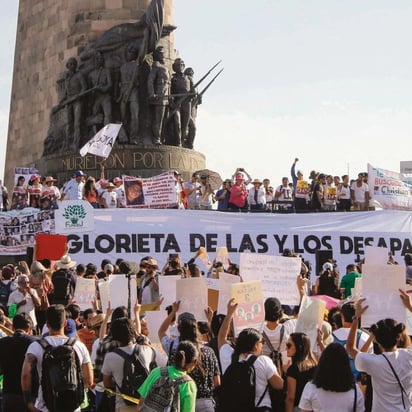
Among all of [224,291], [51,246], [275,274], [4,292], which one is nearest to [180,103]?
[51,246]

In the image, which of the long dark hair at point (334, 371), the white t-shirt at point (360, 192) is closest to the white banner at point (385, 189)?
the white t-shirt at point (360, 192)

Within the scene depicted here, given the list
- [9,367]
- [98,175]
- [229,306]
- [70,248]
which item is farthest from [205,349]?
[98,175]

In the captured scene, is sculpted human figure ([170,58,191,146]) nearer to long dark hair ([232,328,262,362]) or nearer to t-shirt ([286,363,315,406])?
long dark hair ([232,328,262,362])

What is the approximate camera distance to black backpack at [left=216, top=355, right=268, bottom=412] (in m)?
8.36

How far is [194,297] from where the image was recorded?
976 cm

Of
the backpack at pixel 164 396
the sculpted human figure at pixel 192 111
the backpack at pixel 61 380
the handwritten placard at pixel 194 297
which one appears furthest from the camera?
the sculpted human figure at pixel 192 111

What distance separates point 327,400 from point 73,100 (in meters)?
18.7

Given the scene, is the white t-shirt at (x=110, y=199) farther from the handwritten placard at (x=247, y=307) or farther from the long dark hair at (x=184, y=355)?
the long dark hair at (x=184, y=355)

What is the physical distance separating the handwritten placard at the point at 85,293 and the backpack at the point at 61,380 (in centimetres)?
366

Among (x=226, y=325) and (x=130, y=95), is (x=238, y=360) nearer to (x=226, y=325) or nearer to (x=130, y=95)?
(x=226, y=325)

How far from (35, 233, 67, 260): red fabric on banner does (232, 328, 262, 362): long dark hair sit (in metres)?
8.87

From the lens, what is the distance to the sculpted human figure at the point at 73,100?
1014 inches

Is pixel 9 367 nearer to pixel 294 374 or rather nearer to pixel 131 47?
pixel 294 374

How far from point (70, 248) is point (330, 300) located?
8.00 m
